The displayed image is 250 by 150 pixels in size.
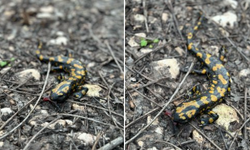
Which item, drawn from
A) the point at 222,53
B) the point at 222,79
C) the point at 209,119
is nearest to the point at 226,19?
the point at 222,53

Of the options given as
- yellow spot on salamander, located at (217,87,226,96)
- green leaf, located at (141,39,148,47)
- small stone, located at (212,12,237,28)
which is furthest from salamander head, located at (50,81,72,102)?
small stone, located at (212,12,237,28)

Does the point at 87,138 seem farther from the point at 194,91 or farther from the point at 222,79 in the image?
the point at 222,79

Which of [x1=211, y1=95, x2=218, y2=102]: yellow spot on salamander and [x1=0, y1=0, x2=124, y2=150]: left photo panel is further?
[x1=211, y1=95, x2=218, y2=102]: yellow spot on salamander

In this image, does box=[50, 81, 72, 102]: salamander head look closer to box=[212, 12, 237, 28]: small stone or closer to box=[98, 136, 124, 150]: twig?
box=[98, 136, 124, 150]: twig

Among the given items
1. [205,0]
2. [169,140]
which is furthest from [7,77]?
[205,0]

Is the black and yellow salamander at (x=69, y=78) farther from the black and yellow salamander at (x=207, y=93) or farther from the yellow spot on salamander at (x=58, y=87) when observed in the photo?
the black and yellow salamander at (x=207, y=93)

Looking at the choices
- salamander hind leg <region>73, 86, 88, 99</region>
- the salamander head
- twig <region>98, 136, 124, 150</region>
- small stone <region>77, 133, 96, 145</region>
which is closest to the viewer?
twig <region>98, 136, 124, 150</region>

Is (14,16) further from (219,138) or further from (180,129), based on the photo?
(219,138)
